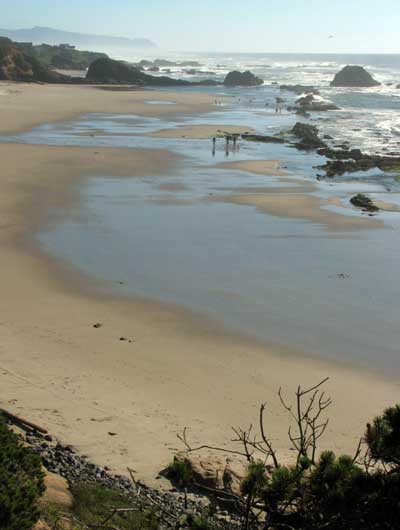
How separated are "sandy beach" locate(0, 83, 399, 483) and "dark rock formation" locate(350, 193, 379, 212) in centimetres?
1046

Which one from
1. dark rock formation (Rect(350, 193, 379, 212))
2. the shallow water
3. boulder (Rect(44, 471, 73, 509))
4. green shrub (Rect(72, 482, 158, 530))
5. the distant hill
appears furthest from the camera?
the distant hill

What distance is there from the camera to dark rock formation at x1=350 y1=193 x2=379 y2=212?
20.7 meters

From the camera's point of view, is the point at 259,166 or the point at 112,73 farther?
the point at 112,73

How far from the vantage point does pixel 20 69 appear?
232 feet

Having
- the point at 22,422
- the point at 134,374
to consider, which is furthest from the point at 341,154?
the point at 22,422

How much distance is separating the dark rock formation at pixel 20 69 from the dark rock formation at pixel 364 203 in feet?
184

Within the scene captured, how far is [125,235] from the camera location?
1706cm

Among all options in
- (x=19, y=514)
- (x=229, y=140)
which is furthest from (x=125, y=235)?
(x=229, y=140)

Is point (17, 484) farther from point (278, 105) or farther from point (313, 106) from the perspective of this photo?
point (278, 105)

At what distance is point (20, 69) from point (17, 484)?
7150 centimetres

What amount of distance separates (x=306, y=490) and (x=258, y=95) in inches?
2800

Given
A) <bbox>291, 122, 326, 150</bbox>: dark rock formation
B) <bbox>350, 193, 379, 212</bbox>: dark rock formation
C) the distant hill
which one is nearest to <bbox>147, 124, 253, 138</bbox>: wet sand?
<bbox>291, 122, 326, 150</bbox>: dark rock formation

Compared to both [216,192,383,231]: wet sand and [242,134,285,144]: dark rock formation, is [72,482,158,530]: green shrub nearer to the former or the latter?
[216,192,383,231]: wet sand

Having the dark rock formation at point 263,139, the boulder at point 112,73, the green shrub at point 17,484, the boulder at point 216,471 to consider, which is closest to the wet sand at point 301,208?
the boulder at point 216,471
